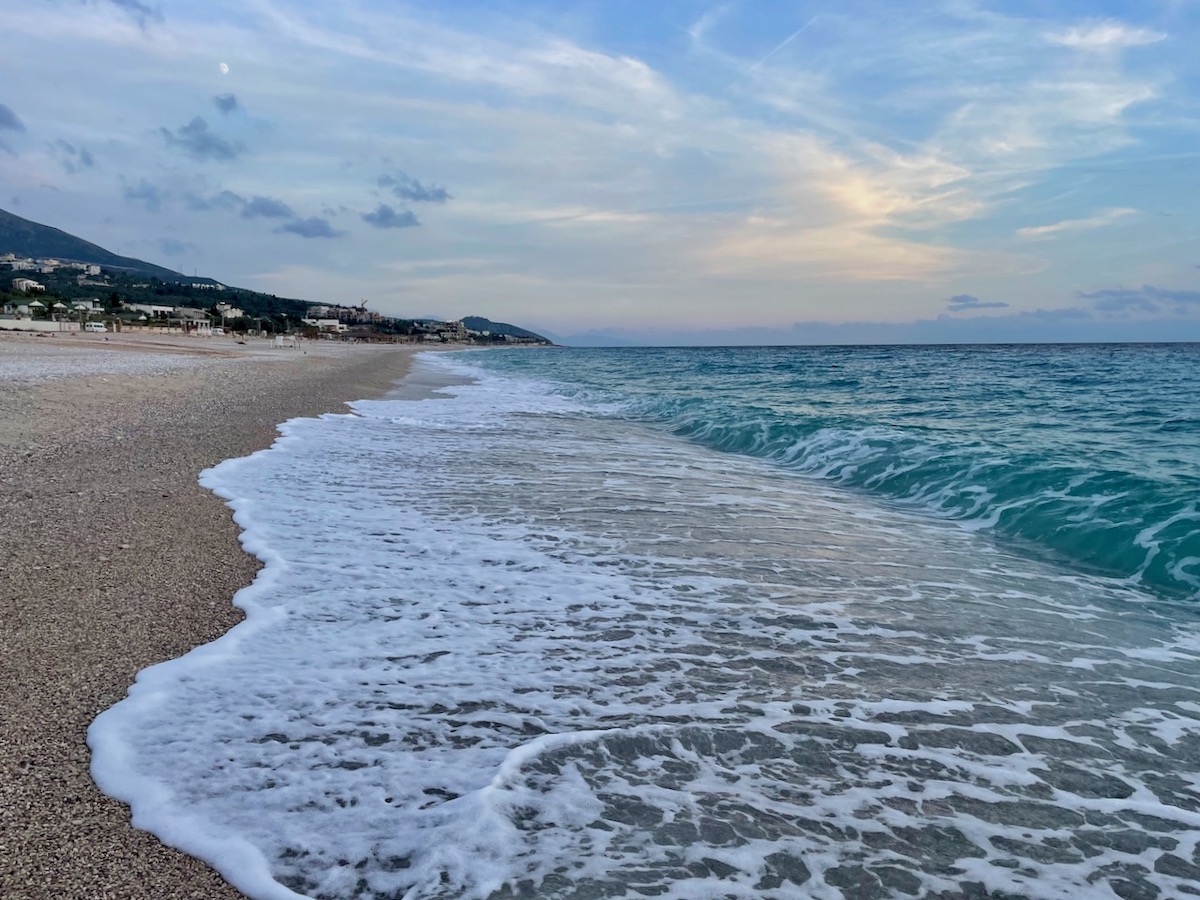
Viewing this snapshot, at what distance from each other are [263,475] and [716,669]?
20.9 ft

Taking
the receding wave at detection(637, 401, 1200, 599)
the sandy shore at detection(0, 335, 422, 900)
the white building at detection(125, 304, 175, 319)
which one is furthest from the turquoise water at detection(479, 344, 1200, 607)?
the white building at detection(125, 304, 175, 319)

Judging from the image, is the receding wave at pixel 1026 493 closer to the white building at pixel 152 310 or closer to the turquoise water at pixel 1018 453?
the turquoise water at pixel 1018 453

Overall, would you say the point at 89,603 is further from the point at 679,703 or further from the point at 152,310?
the point at 152,310

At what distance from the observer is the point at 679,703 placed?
3.52 m

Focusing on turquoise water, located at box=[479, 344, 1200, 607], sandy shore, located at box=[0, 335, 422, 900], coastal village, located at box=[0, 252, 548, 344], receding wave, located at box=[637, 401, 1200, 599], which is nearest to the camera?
sandy shore, located at box=[0, 335, 422, 900]

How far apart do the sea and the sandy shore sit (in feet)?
0.47

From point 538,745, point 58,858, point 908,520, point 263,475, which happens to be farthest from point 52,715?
point 908,520

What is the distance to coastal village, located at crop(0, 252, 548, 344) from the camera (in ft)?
246

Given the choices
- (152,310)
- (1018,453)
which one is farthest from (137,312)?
(1018,453)

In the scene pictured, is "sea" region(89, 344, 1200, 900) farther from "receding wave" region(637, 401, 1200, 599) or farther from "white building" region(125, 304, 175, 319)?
"white building" region(125, 304, 175, 319)

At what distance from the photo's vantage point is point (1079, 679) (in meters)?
4.04

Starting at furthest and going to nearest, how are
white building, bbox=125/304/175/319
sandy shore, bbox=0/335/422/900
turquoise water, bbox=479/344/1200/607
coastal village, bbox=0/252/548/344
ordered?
white building, bbox=125/304/175/319
coastal village, bbox=0/252/548/344
turquoise water, bbox=479/344/1200/607
sandy shore, bbox=0/335/422/900

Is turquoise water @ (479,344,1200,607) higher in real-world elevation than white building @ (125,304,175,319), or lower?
lower

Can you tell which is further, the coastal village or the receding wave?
the coastal village
